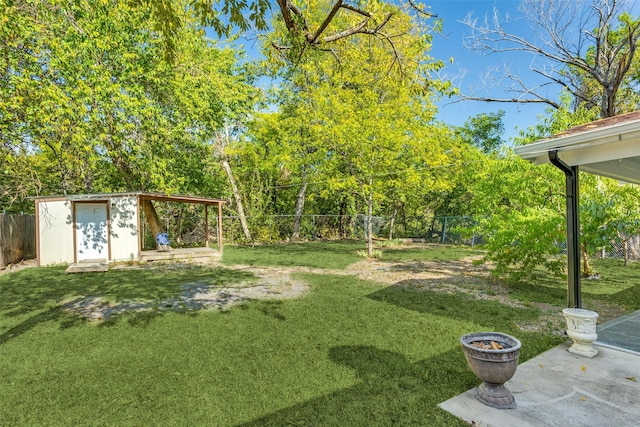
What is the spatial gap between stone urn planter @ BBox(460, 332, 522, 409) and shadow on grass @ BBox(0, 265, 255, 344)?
Answer: 448cm

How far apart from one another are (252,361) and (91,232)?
10.9 meters

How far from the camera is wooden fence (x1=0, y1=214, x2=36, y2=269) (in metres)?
10.1

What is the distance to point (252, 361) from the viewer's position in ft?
12.3

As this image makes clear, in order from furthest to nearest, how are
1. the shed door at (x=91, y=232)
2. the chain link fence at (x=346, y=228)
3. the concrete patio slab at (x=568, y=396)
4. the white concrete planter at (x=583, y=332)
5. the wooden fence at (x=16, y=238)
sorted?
the chain link fence at (x=346, y=228) → the shed door at (x=91, y=232) → the wooden fence at (x=16, y=238) → the white concrete planter at (x=583, y=332) → the concrete patio slab at (x=568, y=396)

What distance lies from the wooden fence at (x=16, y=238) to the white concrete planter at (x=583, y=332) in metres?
13.3

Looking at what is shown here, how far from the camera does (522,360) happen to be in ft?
12.0

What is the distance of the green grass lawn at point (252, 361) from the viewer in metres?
2.79

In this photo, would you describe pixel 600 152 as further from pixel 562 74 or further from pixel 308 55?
pixel 562 74

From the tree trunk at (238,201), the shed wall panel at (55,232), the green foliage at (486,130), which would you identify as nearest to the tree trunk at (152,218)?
the shed wall panel at (55,232)

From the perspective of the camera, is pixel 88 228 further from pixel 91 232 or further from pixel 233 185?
pixel 233 185

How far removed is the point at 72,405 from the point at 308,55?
469cm

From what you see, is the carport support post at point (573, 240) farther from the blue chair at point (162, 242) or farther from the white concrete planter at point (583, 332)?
the blue chair at point (162, 242)

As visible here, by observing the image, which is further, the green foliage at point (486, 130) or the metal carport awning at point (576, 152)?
the green foliage at point (486, 130)

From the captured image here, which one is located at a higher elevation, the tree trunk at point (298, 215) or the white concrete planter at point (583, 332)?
the tree trunk at point (298, 215)
